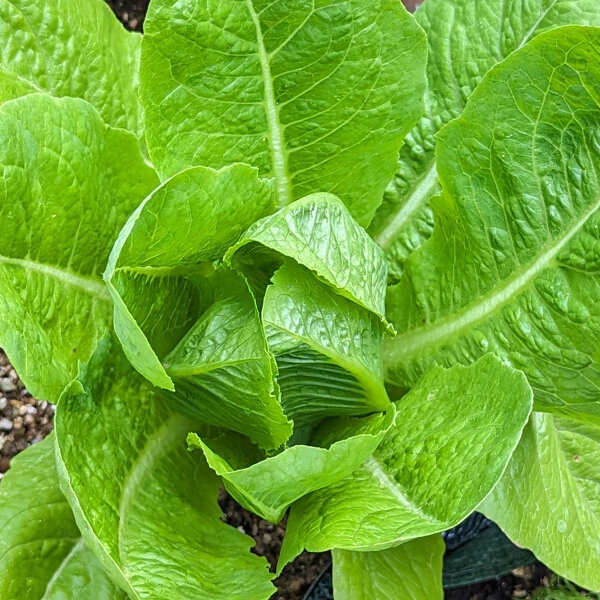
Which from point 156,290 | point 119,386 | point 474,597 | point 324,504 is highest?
point 156,290

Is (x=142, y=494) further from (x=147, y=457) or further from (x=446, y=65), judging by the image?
(x=446, y=65)

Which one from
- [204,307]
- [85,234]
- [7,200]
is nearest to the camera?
[7,200]

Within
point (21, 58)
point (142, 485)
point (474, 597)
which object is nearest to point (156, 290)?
point (142, 485)

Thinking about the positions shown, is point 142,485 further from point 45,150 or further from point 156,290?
point 45,150

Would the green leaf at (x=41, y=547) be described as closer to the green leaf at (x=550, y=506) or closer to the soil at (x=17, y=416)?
the soil at (x=17, y=416)

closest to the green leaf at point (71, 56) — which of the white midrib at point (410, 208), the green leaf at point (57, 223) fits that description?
the green leaf at point (57, 223)

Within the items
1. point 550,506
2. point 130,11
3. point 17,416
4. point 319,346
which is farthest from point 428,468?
point 130,11
